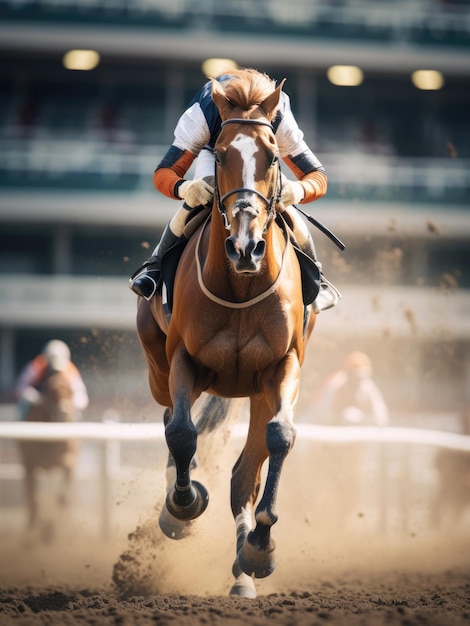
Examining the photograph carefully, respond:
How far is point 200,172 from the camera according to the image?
536 cm

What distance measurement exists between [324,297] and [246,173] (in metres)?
1.60

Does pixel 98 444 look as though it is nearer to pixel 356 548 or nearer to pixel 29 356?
pixel 356 548

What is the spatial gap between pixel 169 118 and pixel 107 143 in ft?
Result: 6.07

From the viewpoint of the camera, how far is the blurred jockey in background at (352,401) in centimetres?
977

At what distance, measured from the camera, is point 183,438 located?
4984 millimetres

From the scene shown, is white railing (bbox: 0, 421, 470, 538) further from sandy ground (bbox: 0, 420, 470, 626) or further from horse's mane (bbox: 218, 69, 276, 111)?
horse's mane (bbox: 218, 69, 276, 111)

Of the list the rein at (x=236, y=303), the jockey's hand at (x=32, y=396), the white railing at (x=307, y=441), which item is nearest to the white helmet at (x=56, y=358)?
the jockey's hand at (x=32, y=396)

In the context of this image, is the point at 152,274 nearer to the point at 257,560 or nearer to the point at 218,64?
the point at 257,560

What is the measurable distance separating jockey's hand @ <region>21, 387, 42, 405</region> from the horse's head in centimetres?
498

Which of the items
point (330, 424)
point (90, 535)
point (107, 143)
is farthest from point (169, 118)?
point (90, 535)

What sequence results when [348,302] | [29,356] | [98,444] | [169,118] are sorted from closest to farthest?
[98,444] → [348,302] → [29,356] → [169,118]

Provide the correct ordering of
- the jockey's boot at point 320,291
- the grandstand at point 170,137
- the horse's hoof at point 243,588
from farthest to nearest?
1. the grandstand at point 170,137
2. the jockey's boot at point 320,291
3. the horse's hoof at point 243,588

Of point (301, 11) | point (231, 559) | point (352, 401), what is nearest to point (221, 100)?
point (231, 559)

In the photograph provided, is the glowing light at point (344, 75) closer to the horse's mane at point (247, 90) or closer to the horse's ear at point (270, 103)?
the horse's mane at point (247, 90)
